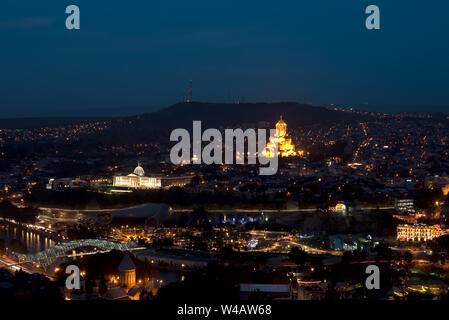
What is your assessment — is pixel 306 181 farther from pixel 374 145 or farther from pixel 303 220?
pixel 374 145

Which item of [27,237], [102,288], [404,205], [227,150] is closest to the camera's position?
[102,288]

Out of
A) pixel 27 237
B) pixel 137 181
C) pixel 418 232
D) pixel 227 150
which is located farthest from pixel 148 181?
pixel 418 232

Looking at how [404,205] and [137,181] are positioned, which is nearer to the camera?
[404,205]

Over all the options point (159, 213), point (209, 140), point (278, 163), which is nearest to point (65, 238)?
point (159, 213)

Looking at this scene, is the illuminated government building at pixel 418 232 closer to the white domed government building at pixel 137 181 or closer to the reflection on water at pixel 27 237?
the reflection on water at pixel 27 237

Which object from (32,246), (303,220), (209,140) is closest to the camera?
(32,246)

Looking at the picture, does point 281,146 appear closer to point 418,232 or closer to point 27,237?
point 27,237
